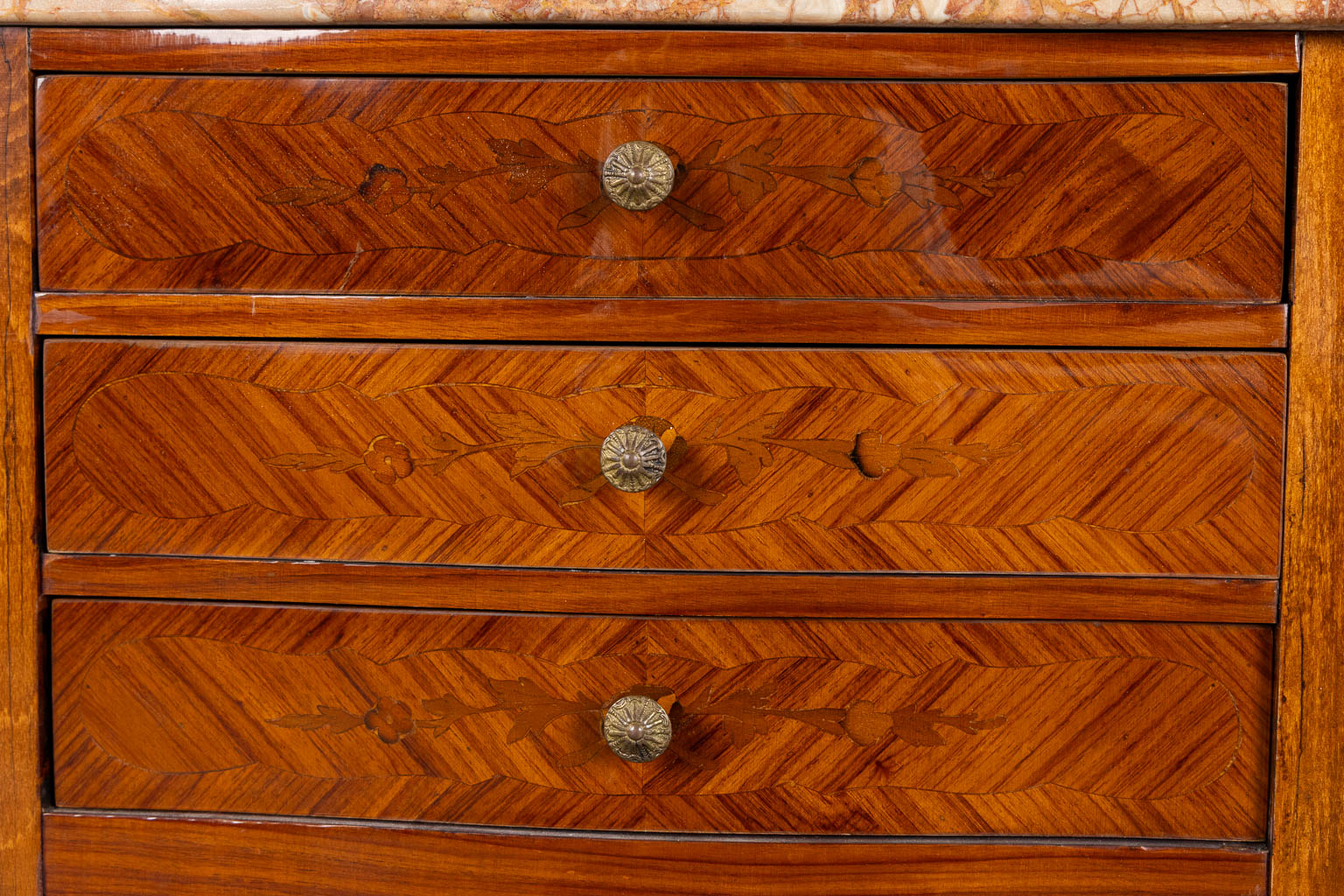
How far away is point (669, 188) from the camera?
547 millimetres

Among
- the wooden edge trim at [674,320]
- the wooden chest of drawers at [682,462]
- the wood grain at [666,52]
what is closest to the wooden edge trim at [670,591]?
the wooden chest of drawers at [682,462]

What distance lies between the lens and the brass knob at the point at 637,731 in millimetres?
552

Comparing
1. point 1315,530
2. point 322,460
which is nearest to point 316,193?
point 322,460

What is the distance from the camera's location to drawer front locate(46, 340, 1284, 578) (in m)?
0.57

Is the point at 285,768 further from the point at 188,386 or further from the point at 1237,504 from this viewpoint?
the point at 1237,504

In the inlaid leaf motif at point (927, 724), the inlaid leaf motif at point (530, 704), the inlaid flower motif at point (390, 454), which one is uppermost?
the inlaid flower motif at point (390, 454)

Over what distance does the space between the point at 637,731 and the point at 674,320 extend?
10.1 inches

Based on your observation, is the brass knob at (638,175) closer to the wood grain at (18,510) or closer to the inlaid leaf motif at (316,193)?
the inlaid leaf motif at (316,193)

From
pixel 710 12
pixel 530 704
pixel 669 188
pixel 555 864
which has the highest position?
pixel 710 12

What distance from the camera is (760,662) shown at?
0.59m

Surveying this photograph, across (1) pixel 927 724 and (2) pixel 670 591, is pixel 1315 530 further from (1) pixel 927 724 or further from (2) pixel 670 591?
(2) pixel 670 591

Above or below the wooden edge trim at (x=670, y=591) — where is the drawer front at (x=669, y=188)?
above

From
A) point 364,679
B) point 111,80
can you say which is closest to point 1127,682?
point 364,679

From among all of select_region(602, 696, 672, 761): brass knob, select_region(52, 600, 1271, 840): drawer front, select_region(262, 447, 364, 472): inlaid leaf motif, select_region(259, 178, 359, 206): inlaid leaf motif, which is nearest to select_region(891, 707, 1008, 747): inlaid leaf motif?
select_region(52, 600, 1271, 840): drawer front
